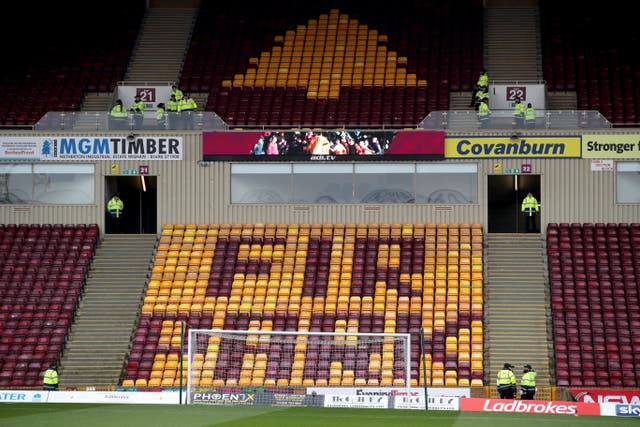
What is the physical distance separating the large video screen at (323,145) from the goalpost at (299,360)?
736 cm

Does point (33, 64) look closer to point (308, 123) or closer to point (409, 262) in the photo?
point (308, 123)

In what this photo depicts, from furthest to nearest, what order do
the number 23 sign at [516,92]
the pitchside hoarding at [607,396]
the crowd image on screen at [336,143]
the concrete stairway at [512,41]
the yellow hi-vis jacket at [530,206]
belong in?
the concrete stairway at [512,41]
the number 23 sign at [516,92]
the crowd image on screen at [336,143]
the yellow hi-vis jacket at [530,206]
the pitchside hoarding at [607,396]

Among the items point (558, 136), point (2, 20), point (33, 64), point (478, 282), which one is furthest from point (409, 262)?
point (2, 20)

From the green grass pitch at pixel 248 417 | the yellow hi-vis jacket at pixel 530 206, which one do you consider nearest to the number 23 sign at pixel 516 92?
the yellow hi-vis jacket at pixel 530 206

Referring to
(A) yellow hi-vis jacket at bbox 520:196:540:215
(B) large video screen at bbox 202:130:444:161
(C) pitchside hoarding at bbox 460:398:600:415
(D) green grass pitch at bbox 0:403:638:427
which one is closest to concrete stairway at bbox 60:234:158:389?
(B) large video screen at bbox 202:130:444:161

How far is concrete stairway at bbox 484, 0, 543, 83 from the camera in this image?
42.6m

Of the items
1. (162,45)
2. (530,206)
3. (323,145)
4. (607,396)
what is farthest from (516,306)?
(162,45)

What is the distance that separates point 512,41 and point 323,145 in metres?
9.67

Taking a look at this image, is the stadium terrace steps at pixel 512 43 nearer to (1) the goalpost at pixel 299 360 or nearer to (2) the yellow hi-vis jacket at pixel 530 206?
(2) the yellow hi-vis jacket at pixel 530 206

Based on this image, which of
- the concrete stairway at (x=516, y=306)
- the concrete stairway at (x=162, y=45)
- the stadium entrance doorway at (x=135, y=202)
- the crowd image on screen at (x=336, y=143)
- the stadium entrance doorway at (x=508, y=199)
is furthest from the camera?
the concrete stairway at (x=162, y=45)

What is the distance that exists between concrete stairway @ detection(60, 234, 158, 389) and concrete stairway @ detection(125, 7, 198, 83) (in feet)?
23.2

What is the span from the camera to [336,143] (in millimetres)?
38781

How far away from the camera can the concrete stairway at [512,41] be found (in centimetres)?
4259

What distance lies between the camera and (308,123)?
132ft
